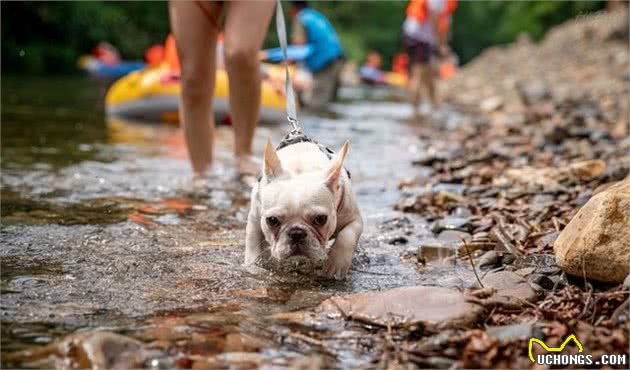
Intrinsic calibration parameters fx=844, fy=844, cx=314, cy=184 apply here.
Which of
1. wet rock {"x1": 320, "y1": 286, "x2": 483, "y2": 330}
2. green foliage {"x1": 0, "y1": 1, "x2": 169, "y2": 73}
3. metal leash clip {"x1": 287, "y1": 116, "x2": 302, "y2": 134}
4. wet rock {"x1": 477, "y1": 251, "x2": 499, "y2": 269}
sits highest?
green foliage {"x1": 0, "y1": 1, "x2": 169, "y2": 73}

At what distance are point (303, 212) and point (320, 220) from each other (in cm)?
8

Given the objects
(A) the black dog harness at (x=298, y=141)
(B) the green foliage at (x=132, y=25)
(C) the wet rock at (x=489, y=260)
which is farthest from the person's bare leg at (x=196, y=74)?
(B) the green foliage at (x=132, y=25)

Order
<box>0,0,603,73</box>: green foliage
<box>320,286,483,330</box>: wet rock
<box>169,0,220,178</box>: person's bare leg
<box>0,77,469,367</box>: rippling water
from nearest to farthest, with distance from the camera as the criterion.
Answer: <box>320,286,483,330</box>: wet rock → <box>0,77,469,367</box>: rippling water → <box>169,0,220,178</box>: person's bare leg → <box>0,0,603,73</box>: green foliage

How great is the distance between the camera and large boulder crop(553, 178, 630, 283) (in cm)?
303

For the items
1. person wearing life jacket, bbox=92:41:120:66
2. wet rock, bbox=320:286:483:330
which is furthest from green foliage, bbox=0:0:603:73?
wet rock, bbox=320:286:483:330

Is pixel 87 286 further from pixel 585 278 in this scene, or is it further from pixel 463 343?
pixel 585 278

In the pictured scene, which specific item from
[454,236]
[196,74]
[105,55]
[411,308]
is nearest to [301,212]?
[411,308]

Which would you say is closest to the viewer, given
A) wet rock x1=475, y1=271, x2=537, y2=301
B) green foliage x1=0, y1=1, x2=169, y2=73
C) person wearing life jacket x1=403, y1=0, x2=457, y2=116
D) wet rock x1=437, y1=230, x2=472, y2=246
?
wet rock x1=475, y1=271, x2=537, y2=301

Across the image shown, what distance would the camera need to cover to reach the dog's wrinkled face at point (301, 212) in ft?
11.2

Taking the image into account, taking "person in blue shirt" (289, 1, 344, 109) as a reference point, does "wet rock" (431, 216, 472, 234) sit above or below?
below

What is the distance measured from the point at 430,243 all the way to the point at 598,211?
1159 millimetres

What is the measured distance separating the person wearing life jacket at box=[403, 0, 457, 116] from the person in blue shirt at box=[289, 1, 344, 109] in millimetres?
1561

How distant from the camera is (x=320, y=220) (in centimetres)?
347

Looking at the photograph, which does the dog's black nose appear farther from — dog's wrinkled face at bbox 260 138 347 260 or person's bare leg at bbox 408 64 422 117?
person's bare leg at bbox 408 64 422 117
